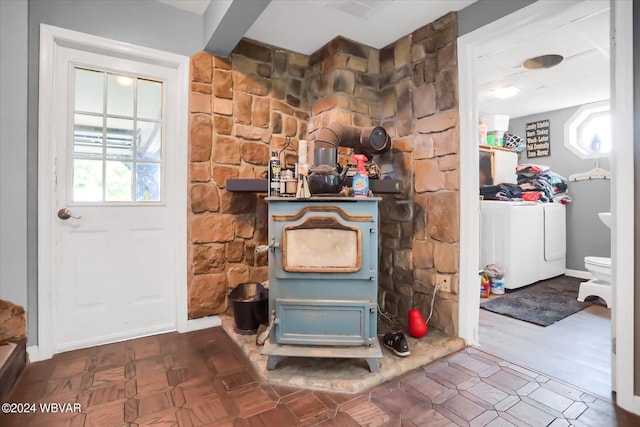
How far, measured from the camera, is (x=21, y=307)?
5.92 ft

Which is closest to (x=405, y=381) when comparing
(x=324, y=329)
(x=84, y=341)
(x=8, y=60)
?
(x=324, y=329)

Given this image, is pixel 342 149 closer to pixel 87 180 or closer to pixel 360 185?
pixel 360 185

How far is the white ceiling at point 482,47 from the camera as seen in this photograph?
2094 mm

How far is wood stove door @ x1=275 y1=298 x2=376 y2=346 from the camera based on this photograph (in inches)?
68.6

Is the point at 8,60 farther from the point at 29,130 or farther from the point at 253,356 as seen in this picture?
the point at 253,356

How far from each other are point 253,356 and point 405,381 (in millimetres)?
890

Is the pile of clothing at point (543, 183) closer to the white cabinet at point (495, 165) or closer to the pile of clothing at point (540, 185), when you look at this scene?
the pile of clothing at point (540, 185)

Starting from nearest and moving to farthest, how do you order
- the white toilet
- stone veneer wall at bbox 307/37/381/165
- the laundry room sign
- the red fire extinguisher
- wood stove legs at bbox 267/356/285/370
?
1. wood stove legs at bbox 267/356/285/370
2. the red fire extinguisher
3. stone veneer wall at bbox 307/37/381/165
4. the white toilet
5. the laundry room sign

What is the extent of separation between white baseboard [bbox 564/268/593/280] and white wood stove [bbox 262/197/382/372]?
369cm

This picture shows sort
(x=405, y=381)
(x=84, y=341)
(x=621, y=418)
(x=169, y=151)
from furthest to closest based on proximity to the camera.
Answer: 1. (x=169, y=151)
2. (x=84, y=341)
3. (x=405, y=381)
4. (x=621, y=418)

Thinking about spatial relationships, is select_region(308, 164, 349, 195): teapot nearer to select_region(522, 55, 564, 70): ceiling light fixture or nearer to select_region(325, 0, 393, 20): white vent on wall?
select_region(325, 0, 393, 20): white vent on wall

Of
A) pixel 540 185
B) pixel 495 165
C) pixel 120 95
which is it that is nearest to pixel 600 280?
pixel 540 185

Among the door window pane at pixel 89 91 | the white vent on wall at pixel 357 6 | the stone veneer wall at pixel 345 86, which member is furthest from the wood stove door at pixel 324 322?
the white vent on wall at pixel 357 6

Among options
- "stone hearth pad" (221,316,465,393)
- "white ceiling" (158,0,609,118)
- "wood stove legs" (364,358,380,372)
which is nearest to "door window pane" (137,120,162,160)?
"white ceiling" (158,0,609,118)
